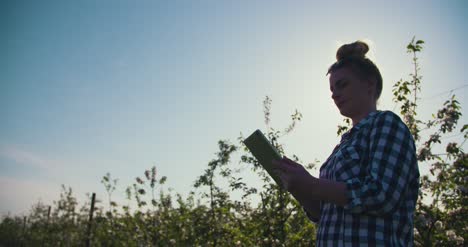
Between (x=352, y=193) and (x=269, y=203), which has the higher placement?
(x=269, y=203)

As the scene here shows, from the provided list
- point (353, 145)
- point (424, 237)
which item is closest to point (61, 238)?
point (424, 237)

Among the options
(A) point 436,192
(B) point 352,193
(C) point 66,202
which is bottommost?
(B) point 352,193

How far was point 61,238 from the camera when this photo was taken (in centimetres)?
1180

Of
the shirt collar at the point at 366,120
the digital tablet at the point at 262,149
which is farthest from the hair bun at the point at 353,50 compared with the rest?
the digital tablet at the point at 262,149

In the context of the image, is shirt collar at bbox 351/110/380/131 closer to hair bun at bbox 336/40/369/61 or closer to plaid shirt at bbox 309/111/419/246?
plaid shirt at bbox 309/111/419/246

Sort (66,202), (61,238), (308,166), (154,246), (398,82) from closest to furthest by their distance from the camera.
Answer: (398,82)
(308,166)
(154,246)
(61,238)
(66,202)

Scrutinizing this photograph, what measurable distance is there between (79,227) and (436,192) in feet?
37.8

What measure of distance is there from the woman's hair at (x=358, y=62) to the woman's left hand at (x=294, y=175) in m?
0.50

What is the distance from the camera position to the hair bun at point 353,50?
4.70 feet

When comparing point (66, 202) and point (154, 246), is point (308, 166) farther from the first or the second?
point (66, 202)

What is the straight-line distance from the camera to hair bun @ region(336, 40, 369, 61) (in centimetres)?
143

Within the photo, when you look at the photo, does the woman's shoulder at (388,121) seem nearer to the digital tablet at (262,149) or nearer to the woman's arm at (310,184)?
the woman's arm at (310,184)

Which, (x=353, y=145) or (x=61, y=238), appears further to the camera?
(x=61, y=238)

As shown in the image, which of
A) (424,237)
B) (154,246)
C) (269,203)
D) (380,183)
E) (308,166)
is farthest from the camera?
(154,246)
